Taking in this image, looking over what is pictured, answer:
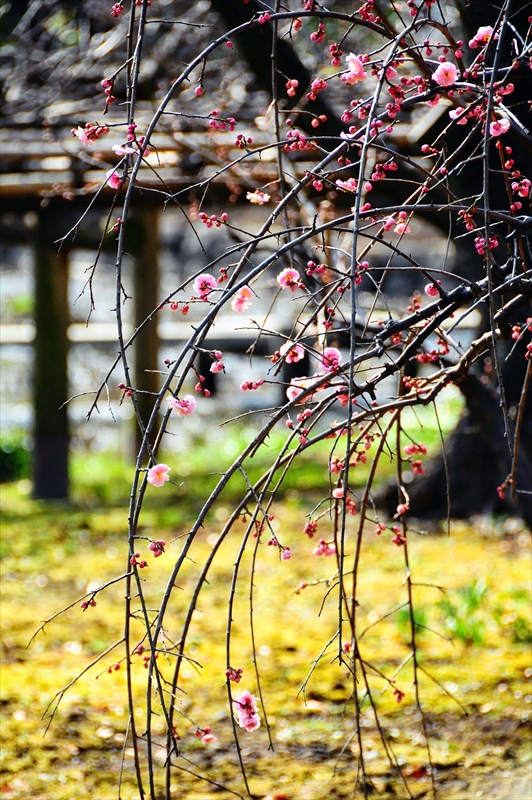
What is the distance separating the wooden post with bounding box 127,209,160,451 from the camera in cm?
719

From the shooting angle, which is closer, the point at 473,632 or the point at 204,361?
the point at 473,632

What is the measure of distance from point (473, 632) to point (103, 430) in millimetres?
9216

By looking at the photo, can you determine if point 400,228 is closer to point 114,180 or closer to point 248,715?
point 114,180

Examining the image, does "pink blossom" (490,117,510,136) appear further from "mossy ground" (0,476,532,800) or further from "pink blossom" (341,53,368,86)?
"mossy ground" (0,476,532,800)

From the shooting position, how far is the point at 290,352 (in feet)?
5.63

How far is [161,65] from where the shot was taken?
223 inches

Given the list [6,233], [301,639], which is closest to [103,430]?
[6,233]

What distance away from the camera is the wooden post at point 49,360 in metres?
6.55

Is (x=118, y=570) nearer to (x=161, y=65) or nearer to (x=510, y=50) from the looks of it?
(x=161, y=65)

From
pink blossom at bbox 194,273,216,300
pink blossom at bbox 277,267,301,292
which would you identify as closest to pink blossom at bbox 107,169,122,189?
pink blossom at bbox 194,273,216,300

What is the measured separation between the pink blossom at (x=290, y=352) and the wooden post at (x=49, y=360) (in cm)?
493

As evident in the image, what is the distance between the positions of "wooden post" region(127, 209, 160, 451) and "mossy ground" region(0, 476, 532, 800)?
1964 mm

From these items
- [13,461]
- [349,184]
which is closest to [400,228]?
[349,184]

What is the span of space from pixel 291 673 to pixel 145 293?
4438mm
